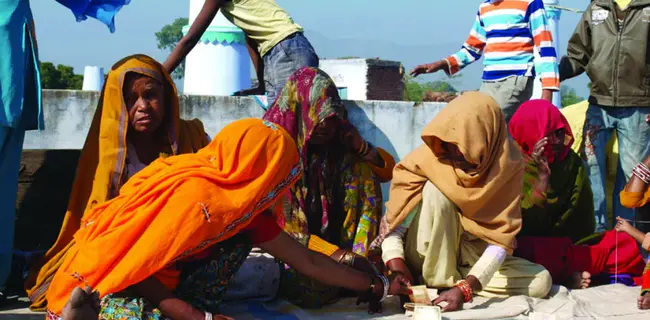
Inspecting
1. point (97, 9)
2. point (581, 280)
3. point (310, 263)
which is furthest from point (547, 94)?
point (97, 9)

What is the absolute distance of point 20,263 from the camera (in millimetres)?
4656

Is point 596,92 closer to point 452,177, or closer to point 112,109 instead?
point 452,177

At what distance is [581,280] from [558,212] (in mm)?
470

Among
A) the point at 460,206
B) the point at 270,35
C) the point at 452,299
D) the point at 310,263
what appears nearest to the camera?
the point at 310,263

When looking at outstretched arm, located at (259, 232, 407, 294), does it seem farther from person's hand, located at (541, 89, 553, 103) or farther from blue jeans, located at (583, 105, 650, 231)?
blue jeans, located at (583, 105, 650, 231)

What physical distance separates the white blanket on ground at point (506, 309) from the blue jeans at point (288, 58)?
1.52 meters

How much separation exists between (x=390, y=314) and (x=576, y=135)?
3165 mm

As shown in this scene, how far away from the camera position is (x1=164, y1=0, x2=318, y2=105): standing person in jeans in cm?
548

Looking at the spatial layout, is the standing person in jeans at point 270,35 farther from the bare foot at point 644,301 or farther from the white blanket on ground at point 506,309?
the bare foot at point 644,301

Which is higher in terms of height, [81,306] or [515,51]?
[515,51]

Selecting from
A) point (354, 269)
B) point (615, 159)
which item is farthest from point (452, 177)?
point (615, 159)

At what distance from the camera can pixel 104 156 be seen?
434 cm

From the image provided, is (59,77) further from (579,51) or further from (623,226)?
(623,226)

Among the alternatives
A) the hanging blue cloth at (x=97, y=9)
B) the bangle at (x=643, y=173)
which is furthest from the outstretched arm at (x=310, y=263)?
the bangle at (x=643, y=173)
